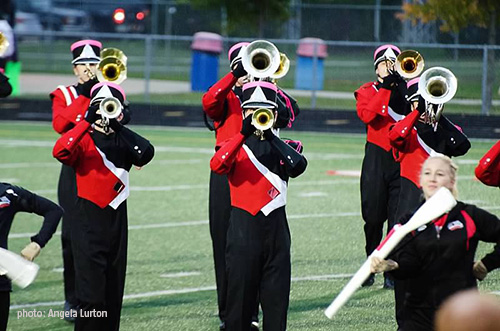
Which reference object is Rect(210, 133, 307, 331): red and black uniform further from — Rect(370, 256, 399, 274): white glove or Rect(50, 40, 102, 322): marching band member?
Rect(50, 40, 102, 322): marching band member

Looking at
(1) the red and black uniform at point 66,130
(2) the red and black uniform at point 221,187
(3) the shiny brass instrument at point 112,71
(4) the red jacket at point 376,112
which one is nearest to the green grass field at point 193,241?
(1) the red and black uniform at point 66,130

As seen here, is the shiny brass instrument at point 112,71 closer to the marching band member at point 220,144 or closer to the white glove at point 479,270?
the marching band member at point 220,144

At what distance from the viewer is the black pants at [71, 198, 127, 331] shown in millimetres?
6969

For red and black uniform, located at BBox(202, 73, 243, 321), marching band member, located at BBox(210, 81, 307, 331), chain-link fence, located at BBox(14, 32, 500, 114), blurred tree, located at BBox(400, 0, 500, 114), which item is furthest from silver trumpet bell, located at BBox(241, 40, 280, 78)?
blurred tree, located at BBox(400, 0, 500, 114)

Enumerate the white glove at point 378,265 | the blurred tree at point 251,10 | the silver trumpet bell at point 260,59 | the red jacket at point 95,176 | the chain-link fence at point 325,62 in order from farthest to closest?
the blurred tree at point 251,10 → the chain-link fence at point 325,62 → the silver trumpet bell at point 260,59 → the red jacket at point 95,176 → the white glove at point 378,265

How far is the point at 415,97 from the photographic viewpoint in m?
8.16

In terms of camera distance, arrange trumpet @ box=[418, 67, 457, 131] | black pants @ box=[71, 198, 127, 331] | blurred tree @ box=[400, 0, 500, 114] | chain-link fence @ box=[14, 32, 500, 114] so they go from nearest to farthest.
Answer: black pants @ box=[71, 198, 127, 331] < trumpet @ box=[418, 67, 457, 131] < blurred tree @ box=[400, 0, 500, 114] < chain-link fence @ box=[14, 32, 500, 114]

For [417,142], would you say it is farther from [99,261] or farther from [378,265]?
[378,265]

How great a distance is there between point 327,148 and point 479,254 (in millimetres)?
8455

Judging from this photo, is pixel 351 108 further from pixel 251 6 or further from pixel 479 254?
pixel 479 254

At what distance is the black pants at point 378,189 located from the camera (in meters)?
9.31

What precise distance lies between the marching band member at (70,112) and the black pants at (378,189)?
8.14 feet

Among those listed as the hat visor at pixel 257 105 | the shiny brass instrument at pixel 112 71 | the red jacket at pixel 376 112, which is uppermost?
the shiny brass instrument at pixel 112 71

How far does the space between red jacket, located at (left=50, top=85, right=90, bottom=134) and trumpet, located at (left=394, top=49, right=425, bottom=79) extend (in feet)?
8.00
